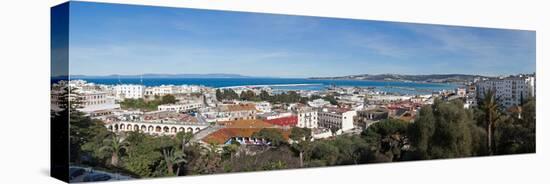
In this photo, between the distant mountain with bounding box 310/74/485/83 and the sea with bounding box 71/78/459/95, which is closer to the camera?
the sea with bounding box 71/78/459/95

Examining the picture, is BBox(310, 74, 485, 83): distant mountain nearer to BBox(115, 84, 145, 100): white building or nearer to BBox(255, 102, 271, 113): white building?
BBox(255, 102, 271, 113): white building

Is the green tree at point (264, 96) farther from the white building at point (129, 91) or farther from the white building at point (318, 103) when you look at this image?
the white building at point (129, 91)

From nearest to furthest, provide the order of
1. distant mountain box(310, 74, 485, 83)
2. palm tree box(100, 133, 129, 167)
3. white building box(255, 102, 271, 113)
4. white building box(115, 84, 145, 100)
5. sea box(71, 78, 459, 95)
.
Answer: palm tree box(100, 133, 129, 167) < white building box(115, 84, 145, 100) < sea box(71, 78, 459, 95) < white building box(255, 102, 271, 113) < distant mountain box(310, 74, 485, 83)

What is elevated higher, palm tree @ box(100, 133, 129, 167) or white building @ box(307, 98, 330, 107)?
white building @ box(307, 98, 330, 107)

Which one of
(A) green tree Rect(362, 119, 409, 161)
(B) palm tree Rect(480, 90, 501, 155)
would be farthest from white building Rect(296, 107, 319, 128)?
(B) palm tree Rect(480, 90, 501, 155)

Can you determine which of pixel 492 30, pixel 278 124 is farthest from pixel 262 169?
pixel 492 30

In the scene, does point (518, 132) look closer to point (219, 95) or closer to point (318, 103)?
point (318, 103)

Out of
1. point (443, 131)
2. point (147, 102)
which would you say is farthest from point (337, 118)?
point (147, 102)

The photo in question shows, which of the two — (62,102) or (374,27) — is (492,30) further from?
(62,102)

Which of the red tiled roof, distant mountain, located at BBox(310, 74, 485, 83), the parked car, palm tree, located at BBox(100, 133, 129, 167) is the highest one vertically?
distant mountain, located at BBox(310, 74, 485, 83)
